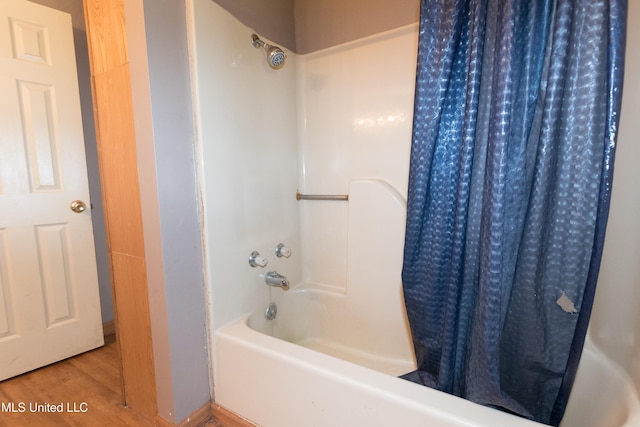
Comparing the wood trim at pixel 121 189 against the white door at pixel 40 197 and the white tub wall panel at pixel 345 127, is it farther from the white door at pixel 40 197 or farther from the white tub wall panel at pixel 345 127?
the white tub wall panel at pixel 345 127

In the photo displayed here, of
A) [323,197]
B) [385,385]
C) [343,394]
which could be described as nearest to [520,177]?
[385,385]

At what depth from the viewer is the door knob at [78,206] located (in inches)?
63.3

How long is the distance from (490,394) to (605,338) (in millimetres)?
429

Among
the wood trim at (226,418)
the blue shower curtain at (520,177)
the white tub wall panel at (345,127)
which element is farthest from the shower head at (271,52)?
the wood trim at (226,418)

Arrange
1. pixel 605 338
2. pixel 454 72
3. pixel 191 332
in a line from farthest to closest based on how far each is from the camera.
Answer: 1. pixel 191 332
2. pixel 454 72
3. pixel 605 338

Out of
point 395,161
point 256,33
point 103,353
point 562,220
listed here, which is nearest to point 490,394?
point 562,220

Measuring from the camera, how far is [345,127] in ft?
5.19

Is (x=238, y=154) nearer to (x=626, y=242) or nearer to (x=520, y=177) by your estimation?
(x=520, y=177)

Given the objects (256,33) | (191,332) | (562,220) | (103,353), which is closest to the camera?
(562,220)

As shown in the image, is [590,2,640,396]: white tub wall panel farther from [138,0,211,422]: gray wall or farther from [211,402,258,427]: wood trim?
[138,0,211,422]: gray wall

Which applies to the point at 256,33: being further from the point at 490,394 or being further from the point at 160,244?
the point at 490,394

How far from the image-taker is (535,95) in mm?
850

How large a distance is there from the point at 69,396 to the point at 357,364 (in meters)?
1.35

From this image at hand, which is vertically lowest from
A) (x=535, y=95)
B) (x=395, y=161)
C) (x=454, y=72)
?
(x=395, y=161)
